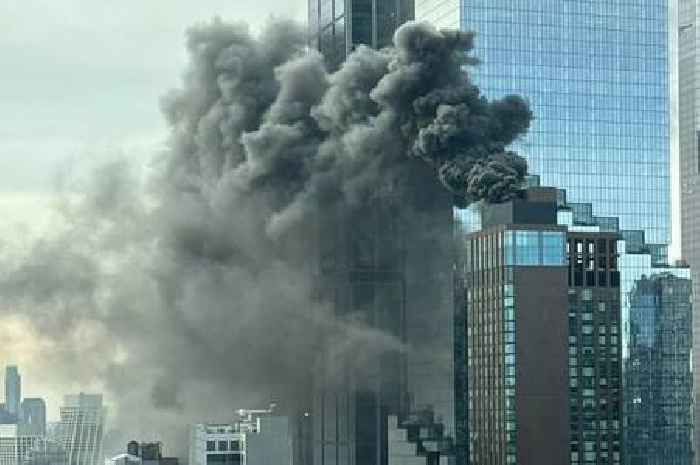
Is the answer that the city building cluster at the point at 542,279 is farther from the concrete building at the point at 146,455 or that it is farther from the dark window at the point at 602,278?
the concrete building at the point at 146,455

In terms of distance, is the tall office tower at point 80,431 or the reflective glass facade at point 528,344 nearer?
the reflective glass facade at point 528,344

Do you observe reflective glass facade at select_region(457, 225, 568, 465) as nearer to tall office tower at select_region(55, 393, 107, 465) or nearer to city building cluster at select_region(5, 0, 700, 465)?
city building cluster at select_region(5, 0, 700, 465)

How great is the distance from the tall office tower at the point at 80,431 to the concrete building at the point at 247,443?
72093 mm

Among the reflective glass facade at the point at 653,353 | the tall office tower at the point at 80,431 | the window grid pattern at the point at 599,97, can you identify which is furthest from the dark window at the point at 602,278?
the tall office tower at the point at 80,431

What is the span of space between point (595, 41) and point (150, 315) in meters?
29.9

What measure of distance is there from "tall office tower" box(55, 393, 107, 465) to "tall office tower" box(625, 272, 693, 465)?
76.5m

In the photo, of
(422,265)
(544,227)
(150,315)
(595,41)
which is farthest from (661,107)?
(150,315)

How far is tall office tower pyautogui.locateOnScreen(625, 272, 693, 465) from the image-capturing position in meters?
92.6

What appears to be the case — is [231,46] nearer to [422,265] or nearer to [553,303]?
[422,265]

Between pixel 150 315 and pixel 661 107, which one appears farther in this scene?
pixel 150 315

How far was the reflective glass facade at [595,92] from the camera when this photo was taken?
9606 centimetres

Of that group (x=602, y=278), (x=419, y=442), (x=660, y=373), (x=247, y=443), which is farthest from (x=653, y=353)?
(x=247, y=443)

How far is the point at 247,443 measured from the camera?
291 feet

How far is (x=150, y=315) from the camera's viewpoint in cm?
11250
